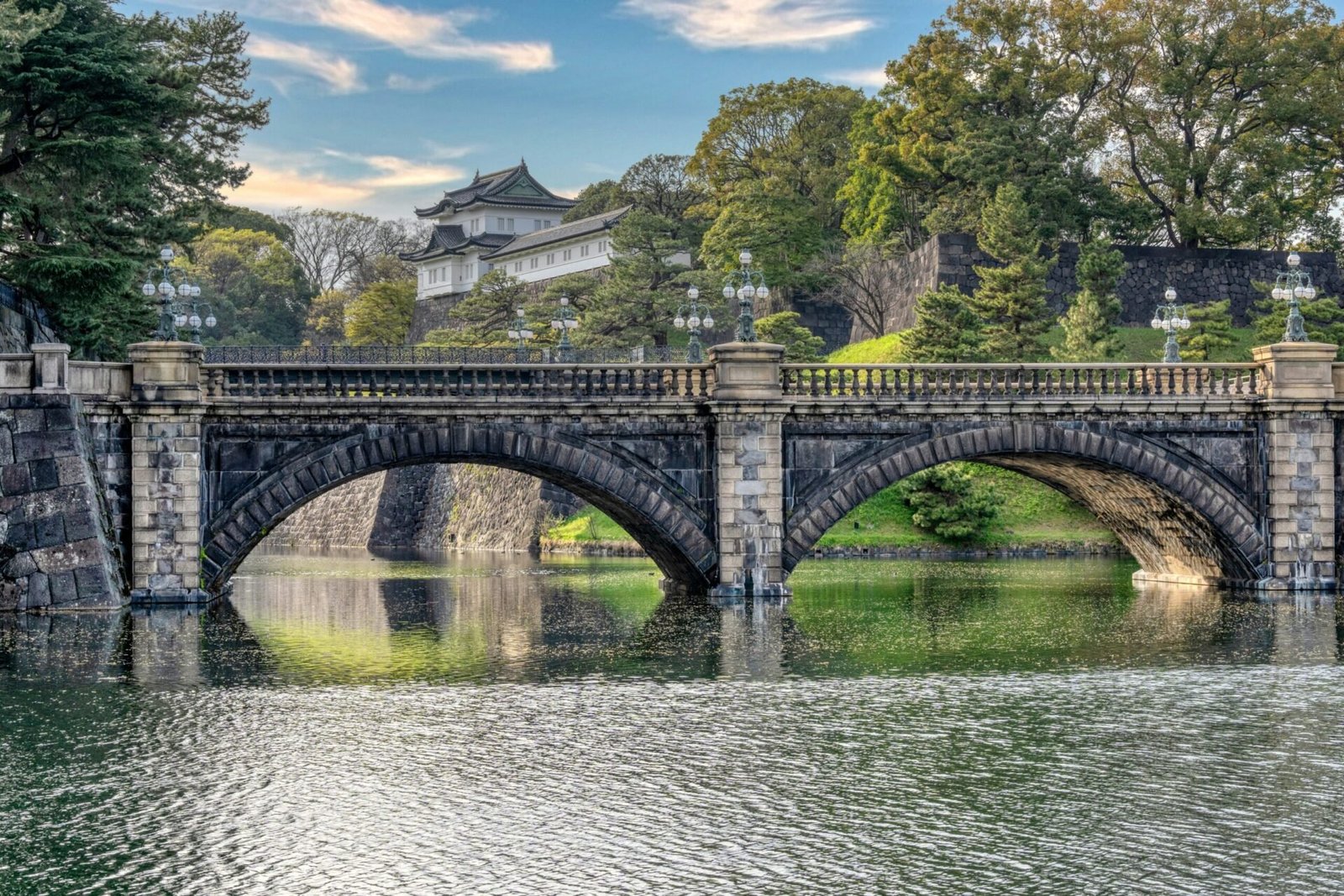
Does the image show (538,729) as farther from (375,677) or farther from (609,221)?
(609,221)

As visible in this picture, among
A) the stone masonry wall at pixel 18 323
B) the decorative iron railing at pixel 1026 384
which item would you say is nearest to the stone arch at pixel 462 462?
the decorative iron railing at pixel 1026 384

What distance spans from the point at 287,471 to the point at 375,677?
10.9 metres

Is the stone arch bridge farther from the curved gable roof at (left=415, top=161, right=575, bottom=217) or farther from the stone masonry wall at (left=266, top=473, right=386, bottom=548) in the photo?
the curved gable roof at (left=415, top=161, right=575, bottom=217)

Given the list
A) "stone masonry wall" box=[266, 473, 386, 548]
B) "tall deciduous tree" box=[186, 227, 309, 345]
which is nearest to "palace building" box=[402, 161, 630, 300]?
"tall deciduous tree" box=[186, 227, 309, 345]

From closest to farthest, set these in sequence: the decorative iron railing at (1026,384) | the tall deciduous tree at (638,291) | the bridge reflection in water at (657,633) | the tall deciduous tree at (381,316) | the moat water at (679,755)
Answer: the moat water at (679,755)
the bridge reflection in water at (657,633)
the decorative iron railing at (1026,384)
the tall deciduous tree at (638,291)
the tall deciduous tree at (381,316)

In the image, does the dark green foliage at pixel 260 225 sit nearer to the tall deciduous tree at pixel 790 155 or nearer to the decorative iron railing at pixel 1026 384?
the tall deciduous tree at pixel 790 155

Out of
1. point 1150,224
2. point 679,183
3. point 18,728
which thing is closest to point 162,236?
point 18,728

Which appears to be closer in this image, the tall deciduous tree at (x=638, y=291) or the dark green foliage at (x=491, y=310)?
the tall deciduous tree at (x=638, y=291)

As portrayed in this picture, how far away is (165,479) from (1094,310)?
137 ft

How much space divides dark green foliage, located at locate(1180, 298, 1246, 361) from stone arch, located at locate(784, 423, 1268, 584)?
2294 centimetres

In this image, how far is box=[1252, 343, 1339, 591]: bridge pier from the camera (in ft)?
133

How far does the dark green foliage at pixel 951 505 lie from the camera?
62.5 meters

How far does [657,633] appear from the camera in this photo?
32906mm

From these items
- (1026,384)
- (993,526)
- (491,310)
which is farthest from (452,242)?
(1026,384)
